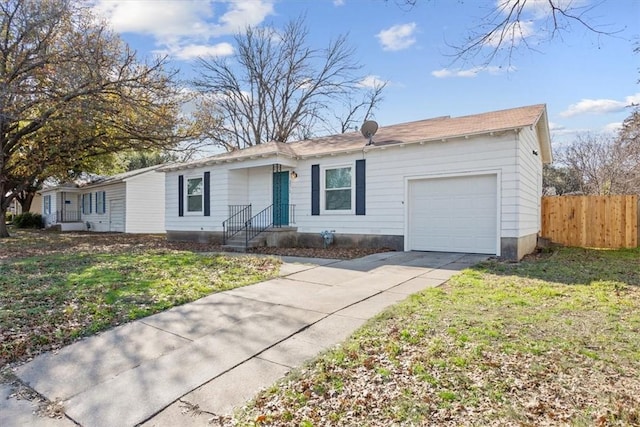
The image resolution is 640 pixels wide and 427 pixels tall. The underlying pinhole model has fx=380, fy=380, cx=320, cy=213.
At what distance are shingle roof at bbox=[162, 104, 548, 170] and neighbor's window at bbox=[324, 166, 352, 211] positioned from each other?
67cm

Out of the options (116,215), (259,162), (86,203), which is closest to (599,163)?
(259,162)

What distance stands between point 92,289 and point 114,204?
66.4 ft

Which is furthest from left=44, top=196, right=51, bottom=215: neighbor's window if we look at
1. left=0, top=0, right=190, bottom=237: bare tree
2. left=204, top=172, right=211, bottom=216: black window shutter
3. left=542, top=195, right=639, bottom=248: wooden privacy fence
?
left=542, top=195, right=639, bottom=248: wooden privacy fence

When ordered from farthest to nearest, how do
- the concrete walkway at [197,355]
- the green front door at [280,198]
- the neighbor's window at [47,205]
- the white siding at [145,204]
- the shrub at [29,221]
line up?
the neighbor's window at [47,205] < the shrub at [29,221] < the white siding at [145,204] < the green front door at [280,198] < the concrete walkway at [197,355]

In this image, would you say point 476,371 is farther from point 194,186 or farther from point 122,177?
point 122,177

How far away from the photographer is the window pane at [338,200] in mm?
11484

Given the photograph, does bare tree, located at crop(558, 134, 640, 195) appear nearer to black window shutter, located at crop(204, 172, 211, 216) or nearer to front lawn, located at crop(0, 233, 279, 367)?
black window shutter, located at crop(204, 172, 211, 216)

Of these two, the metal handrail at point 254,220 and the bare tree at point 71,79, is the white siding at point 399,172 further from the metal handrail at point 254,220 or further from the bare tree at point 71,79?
the bare tree at point 71,79

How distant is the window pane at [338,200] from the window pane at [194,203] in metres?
5.68

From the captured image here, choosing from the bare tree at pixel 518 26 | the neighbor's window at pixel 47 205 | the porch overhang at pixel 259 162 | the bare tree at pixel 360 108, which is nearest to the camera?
the bare tree at pixel 518 26

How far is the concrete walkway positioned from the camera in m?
2.85

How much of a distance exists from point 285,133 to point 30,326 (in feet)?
74.5

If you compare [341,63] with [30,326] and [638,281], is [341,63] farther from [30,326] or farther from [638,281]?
[30,326]

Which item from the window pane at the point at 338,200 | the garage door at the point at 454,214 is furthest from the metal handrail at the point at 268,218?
the garage door at the point at 454,214
